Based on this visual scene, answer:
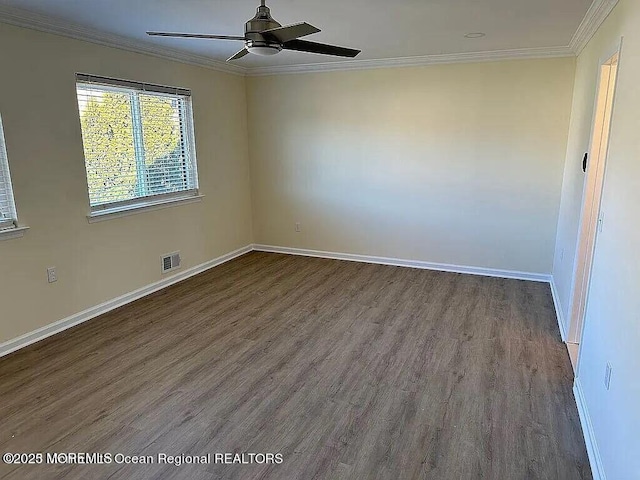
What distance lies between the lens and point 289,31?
2162mm

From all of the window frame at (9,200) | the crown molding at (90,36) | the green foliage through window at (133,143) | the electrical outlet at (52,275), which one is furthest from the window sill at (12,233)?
the crown molding at (90,36)

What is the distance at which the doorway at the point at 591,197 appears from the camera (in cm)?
289

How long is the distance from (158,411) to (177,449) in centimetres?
39

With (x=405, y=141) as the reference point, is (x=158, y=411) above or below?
below

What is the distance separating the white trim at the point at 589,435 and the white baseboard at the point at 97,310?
3.82 m

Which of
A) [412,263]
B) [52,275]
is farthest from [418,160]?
[52,275]

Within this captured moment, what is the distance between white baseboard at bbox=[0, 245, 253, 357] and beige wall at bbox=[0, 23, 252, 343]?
54mm

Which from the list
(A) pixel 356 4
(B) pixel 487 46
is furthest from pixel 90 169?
(B) pixel 487 46

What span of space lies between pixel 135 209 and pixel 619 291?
12.8 feet

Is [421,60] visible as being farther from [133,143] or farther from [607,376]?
[607,376]

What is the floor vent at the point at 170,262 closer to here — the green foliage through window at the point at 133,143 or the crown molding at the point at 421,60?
the green foliage through window at the point at 133,143

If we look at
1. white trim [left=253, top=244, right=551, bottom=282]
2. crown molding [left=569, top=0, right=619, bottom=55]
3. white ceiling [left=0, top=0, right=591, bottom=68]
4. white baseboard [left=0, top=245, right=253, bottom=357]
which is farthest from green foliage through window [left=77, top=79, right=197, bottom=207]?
crown molding [left=569, top=0, right=619, bottom=55]

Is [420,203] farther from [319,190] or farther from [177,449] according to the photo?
[177,449]

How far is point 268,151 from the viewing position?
5902 mm
